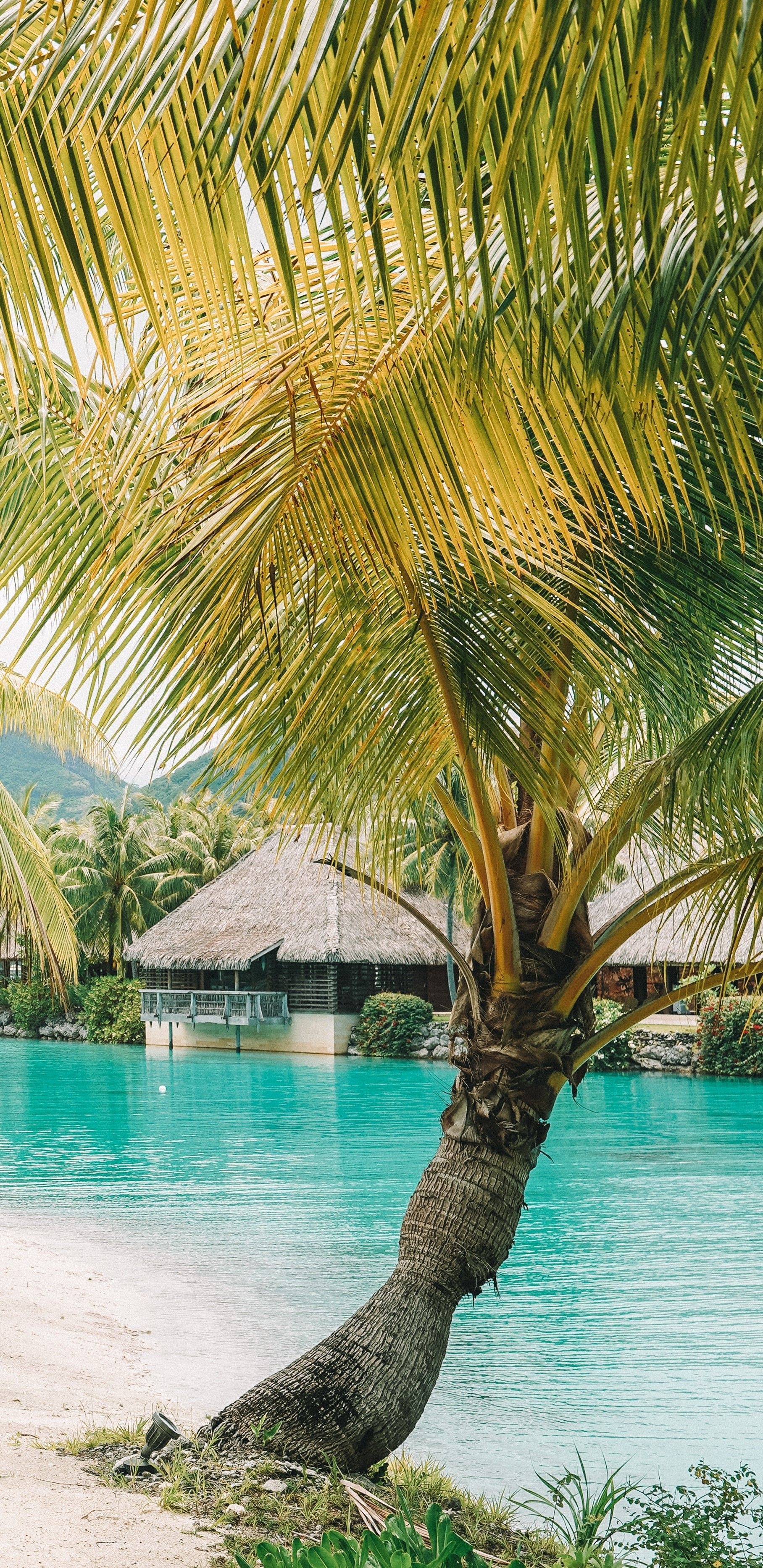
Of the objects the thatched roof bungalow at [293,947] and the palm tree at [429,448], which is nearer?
the palm tree at [429,448]

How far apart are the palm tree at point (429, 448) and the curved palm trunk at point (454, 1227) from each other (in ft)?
0.04

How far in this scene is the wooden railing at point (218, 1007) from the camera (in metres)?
28.3

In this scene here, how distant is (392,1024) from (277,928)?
438cm

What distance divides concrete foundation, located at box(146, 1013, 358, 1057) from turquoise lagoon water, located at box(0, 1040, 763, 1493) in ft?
28.3

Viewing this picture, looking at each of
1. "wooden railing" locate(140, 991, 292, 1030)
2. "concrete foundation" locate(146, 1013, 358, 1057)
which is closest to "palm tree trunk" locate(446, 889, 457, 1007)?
"concrete foundation" locate(146, 1013, 358, 1057)

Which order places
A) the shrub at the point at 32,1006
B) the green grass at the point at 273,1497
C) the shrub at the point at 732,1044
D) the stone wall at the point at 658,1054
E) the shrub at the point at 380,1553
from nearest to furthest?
the shrub at the point at 380,1553
the green grass at the point at 273,1497
the shrub at the point at 732,1044
the stone wall at the point at 658,1054
the shrub at the point at 32,1006

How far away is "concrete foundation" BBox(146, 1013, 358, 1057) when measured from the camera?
1117 inches

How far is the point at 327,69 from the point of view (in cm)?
101

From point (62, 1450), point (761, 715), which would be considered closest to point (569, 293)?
point (761, 715)

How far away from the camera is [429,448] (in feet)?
6.02

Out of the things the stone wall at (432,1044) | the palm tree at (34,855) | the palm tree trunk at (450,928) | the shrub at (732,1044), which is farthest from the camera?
the stone wall at (432,1044)

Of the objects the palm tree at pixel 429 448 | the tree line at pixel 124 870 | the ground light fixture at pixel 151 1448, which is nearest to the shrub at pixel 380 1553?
the palm tree at pixel 429 448

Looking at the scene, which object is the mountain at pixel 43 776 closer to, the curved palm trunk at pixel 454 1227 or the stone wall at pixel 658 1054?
the stone wall at pixel 658 1054

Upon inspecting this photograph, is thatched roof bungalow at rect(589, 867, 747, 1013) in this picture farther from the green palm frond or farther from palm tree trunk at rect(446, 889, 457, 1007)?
the green palm frond
